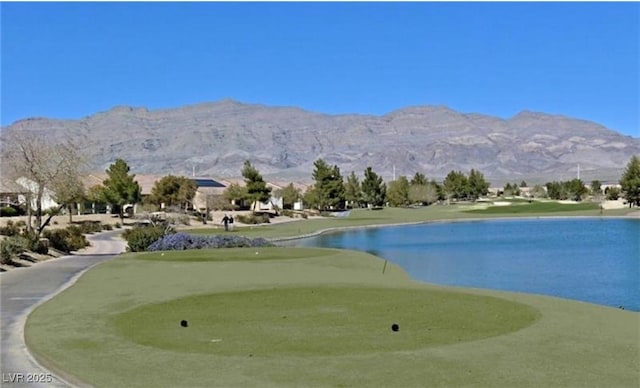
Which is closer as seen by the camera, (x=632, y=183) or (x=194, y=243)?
(x=194, y=243)

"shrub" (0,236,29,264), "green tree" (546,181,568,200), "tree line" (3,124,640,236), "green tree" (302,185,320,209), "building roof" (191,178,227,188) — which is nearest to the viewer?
"shrub" (0,236,29,264)

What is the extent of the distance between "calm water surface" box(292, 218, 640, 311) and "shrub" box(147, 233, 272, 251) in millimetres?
7427

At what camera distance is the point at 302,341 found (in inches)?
557

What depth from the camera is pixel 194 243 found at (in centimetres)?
3891

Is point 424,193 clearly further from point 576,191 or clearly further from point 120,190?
point 120,190

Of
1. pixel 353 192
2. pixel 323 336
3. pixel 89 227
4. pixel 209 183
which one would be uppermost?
pixel 209 183

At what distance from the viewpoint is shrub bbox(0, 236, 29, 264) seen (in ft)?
98.8

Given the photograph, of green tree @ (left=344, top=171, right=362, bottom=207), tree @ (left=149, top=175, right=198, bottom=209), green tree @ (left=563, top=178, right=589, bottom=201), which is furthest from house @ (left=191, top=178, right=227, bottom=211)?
green tree @ (left=563, top=178, right=589, bottom=201)

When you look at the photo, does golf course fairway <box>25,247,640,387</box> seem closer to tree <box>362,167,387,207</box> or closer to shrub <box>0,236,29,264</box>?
shrub <box>0,236,29,264</box>

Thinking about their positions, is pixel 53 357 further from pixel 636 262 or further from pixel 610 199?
pixel 610 199

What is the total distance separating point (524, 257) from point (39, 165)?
2553 centimetres

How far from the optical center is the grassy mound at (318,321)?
13.8m

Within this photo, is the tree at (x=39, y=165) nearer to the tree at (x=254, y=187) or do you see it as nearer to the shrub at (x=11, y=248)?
the shrub at (x=11, y=248)

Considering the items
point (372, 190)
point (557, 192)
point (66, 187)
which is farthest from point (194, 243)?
point (557, 192)
